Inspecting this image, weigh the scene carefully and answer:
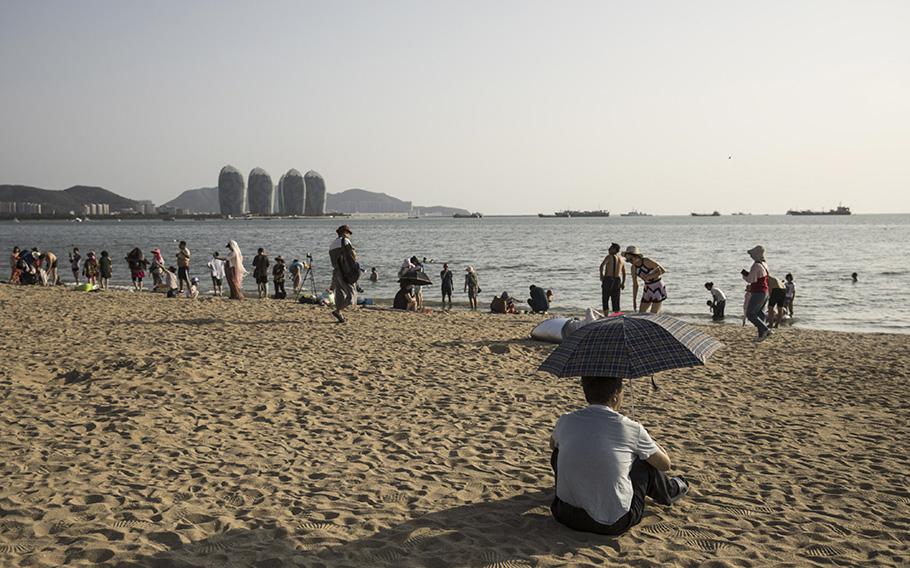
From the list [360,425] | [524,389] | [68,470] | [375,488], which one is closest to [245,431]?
[360,425]

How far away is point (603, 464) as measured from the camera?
3930 millimetres

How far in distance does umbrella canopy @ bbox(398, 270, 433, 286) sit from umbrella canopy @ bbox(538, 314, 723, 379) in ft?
39.7

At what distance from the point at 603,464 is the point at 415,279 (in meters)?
13.0

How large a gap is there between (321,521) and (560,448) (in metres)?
1.67

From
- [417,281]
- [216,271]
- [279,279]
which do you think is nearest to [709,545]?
[417,281]

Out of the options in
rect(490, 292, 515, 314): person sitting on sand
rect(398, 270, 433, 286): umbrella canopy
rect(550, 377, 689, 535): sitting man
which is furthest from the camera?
rect(490, 292, 515, 314): person sitting on sand

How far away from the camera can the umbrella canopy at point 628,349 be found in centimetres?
414

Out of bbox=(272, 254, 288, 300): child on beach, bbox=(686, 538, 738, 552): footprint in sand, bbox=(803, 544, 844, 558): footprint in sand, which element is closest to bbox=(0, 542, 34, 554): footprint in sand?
bbox=(686, 538, 738, 552): footprint in sand

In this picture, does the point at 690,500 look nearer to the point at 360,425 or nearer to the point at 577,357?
the point at 577,357

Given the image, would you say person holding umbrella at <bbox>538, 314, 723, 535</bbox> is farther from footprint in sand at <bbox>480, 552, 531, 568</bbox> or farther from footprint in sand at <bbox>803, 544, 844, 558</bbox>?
footprint in sand at <bbox>803, 544, 844, 558</bbox>

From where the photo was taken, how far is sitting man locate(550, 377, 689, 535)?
13.0 ft

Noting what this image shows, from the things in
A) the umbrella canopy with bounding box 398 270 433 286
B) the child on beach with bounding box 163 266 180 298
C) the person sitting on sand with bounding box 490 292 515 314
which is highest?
the umbrella canopy with bounding box 398 270 433 286

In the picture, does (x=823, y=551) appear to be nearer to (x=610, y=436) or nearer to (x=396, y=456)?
(x=610, y=436)

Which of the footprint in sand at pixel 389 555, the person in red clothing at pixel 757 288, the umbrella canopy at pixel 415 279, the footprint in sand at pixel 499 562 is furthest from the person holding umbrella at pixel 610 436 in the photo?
the umbrella canopy at pixel 415 279
